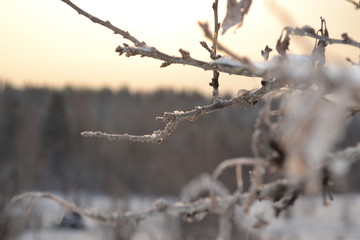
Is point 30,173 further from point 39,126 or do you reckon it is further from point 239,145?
point 239,145

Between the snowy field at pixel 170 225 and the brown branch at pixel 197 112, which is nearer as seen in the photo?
the brown branch at pixel 197 112

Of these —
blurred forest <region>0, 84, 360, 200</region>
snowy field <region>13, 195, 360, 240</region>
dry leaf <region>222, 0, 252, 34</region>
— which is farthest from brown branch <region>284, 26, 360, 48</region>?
blurred forest <region>0, 84, 360, 200</region>

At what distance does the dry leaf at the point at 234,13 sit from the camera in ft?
2.16

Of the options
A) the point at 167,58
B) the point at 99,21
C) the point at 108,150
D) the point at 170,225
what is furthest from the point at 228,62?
the point at 108,150

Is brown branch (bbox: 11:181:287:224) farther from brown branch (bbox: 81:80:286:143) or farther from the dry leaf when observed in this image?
the dry leaf

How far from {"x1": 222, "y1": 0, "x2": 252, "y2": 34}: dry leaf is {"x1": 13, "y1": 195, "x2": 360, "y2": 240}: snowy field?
749cm

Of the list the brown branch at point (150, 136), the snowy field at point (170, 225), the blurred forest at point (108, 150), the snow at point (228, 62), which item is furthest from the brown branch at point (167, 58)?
the blurred forest at point (108, 150)

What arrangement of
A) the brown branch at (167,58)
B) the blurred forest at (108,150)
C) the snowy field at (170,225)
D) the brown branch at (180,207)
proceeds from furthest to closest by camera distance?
the blurred forest at (108,150) → the snowy field at (170,225) → the brown branch at (167,58) → the brown branch at (180,207)

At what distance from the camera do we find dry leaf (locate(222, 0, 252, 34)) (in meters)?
0.66

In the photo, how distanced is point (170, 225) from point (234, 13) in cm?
788

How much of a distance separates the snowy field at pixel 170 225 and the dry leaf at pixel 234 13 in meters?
7.49

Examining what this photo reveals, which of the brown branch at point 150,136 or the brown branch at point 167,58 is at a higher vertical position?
the brown branch at point 167,58

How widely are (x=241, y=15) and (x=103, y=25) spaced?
260 mm

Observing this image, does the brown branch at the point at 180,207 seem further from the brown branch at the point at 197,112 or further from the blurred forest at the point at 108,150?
the blurred forest at the point at 108,150
